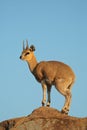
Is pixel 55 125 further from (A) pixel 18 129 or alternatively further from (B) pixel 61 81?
(B) pixel 61 81

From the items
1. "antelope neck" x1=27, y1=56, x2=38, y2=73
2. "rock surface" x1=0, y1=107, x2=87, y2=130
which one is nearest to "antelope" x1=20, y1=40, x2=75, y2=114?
"antelope neck" x1=27, y1=56, x2=38, y2=73

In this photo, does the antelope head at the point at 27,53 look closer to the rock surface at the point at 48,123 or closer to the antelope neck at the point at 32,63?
the antelope neck at the point at 32,63

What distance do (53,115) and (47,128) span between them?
1.10 m

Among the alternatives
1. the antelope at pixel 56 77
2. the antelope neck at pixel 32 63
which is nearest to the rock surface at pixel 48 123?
the antelope at pixel 56 77

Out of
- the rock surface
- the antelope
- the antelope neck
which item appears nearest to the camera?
the rock surface

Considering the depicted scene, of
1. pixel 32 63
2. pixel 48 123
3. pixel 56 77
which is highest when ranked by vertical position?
pixel 32 63

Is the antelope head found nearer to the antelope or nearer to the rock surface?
the antelope

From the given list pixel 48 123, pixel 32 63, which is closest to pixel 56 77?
pixel 32 63

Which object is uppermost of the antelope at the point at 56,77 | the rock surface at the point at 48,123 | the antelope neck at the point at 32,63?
the antelope neck at the point at 32,63

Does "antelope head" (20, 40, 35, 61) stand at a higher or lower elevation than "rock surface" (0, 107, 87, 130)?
higher

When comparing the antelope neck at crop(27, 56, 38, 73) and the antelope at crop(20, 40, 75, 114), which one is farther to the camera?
the antelope neck at crop(27, 56, 38, 73)

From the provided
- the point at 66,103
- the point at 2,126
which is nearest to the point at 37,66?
the point at 66,103

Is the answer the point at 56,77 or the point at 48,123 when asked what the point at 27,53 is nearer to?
the point at 56,77

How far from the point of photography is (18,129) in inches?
761
